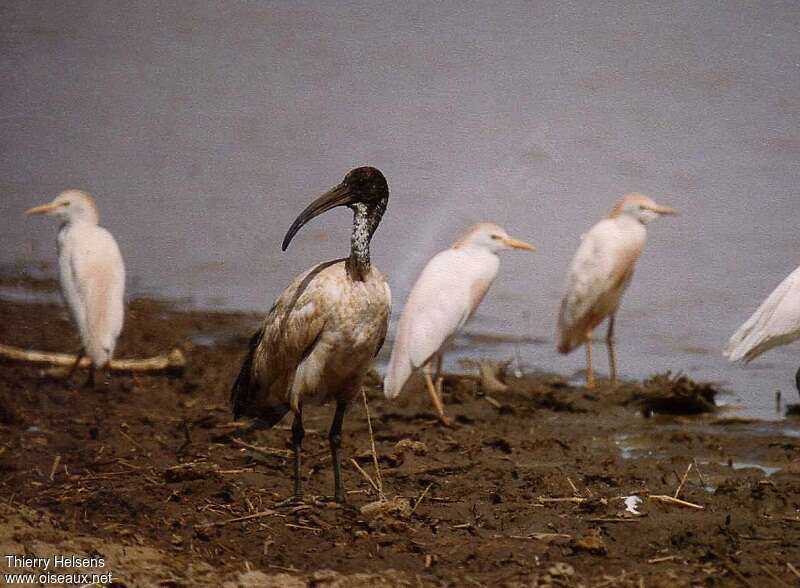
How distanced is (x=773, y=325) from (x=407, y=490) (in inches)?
110

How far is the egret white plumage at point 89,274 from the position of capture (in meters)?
8.34

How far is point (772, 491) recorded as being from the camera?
5.79 meters

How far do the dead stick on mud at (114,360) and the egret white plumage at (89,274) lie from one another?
0.19m

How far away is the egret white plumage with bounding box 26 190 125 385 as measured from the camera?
328 inches

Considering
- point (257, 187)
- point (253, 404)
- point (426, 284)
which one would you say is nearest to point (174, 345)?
point (257, 187)

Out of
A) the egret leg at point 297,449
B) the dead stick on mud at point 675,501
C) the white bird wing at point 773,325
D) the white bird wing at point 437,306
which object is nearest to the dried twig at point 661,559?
the dead stick on mud at point 675,501

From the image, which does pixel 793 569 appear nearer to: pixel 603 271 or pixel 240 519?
pixel 240 519

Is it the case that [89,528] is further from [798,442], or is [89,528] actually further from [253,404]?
[798,442]

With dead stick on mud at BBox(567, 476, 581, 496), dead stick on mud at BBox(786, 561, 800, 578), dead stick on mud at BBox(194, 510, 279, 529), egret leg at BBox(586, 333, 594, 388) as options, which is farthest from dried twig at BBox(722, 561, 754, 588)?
egret leg at BBox(586, 333, 594, 388)

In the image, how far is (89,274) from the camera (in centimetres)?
860

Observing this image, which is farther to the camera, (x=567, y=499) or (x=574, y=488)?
(x=574, y=488)

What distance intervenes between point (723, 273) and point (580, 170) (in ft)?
5.42

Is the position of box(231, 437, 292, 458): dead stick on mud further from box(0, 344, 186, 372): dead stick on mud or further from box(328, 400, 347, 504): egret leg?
box(0, 344, 186, 372): dead stick on mud

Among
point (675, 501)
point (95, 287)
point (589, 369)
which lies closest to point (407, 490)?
point (675, 501)
